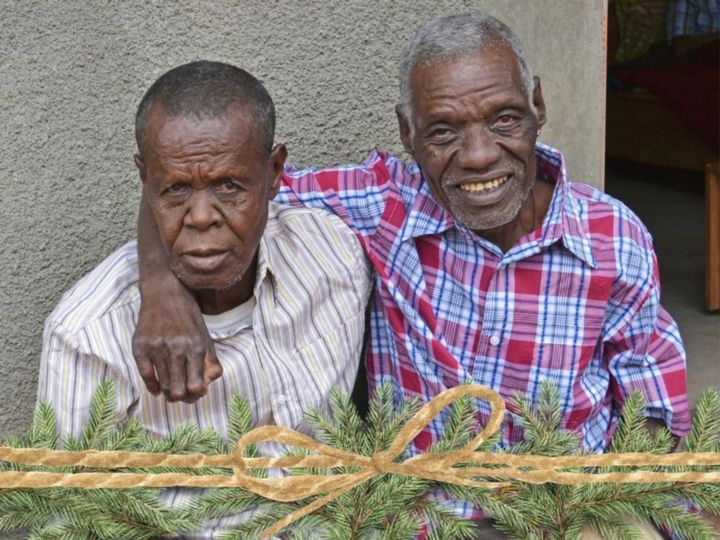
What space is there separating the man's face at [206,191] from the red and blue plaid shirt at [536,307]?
460 mm

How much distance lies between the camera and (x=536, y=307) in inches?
98.4

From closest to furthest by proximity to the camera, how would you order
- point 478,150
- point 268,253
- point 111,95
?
1. point 478,150
2. point 268,253
3. point 111,95

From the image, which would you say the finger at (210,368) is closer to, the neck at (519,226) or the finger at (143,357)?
the finger at (143,357)

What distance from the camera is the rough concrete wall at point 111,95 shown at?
2.62 meters

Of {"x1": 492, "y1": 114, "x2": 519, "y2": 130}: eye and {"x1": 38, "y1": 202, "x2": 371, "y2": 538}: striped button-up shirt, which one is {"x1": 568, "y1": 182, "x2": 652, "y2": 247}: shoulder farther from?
{"x1": 38, "y1": 202, "x2": 371, "y2": 538}: striped button-up shirt

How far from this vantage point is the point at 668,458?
1.92 meters

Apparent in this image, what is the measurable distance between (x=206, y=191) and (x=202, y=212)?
49 millimetres

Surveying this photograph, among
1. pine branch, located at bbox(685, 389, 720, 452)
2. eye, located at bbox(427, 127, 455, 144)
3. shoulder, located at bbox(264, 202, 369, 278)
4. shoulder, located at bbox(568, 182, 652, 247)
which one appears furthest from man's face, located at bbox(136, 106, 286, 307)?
pine branch, located at bbox(685, 389, 720, 452)

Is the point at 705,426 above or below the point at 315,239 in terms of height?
below

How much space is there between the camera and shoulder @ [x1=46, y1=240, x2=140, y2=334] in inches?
86.5

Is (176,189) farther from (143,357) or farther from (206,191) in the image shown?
(143,357)

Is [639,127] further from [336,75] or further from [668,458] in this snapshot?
[668,458]

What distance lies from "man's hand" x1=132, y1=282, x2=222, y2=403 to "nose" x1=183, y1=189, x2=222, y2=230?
190 millimetres

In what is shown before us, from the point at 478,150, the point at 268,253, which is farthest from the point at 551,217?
the point at 268,253
